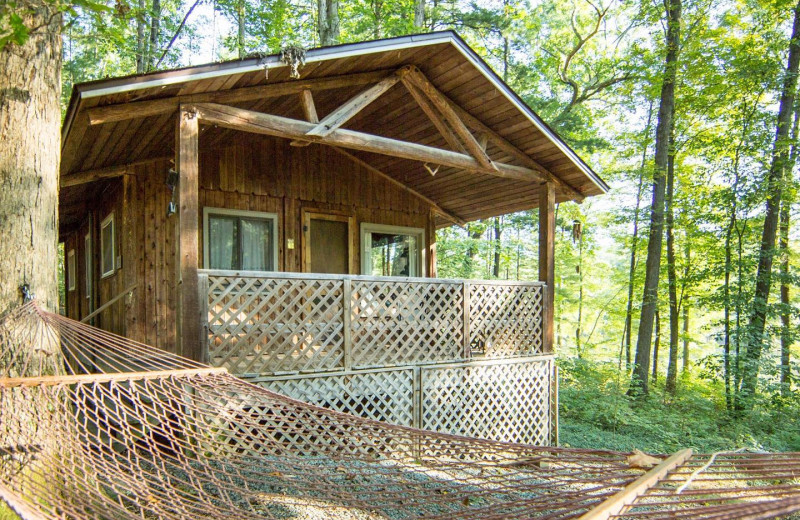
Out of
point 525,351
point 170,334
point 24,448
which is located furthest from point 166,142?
point 525,351

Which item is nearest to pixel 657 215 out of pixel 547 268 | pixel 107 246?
pixel 547 268

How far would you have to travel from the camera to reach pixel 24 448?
2520 millimetres

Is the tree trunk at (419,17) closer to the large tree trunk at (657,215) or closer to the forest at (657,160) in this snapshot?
the forest at (657,160)

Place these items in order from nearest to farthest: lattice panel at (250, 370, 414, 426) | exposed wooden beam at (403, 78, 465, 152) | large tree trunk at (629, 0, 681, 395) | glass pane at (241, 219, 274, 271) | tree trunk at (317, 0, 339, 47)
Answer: lattice panel at (250, 370, 414, 426) → exposed wooden beam at (403, 78, 465, 152) → glass pane at (241, 219, 274, 271) → large tree trunk at (629, 0, 681, 395) → tree trunk at (317, 0, 339, 47)

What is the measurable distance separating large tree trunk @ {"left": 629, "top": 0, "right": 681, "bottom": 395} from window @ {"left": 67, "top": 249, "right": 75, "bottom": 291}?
11311mm

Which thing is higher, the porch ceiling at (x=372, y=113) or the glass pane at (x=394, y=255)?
the porch ceiling at (x=372, y=113)

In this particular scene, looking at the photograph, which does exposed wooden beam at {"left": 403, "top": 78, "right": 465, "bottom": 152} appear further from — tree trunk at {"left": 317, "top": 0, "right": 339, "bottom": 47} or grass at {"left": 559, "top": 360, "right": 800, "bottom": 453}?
tree trunk at {"left": 317, "top": 0, "right": 339, "bottom": 47}

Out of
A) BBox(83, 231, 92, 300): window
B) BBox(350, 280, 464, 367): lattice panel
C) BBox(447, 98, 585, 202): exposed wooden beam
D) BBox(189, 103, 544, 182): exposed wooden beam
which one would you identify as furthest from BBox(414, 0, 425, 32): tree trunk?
BBox(350, 280, 464, 367): lattice panel

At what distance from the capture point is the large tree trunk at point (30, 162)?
295cm

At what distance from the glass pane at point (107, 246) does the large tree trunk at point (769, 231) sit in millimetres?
10626

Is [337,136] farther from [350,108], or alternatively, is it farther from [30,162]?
[30,162]

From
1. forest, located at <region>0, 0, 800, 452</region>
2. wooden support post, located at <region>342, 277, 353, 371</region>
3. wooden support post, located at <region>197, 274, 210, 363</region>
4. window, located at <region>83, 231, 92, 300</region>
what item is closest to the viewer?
wooden support post, located at <region>197, 274, 210, 363</region>

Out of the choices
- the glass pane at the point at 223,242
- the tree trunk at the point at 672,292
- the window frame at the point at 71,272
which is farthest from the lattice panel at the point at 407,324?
the tree trunk at the point at 672,292

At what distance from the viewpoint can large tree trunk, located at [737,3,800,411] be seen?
31.4ft
